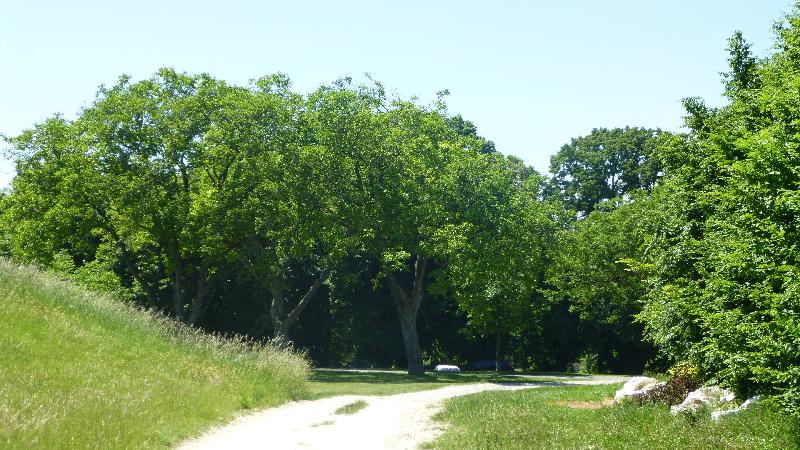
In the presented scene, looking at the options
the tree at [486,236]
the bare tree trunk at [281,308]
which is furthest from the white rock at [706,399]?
the bare tree trunk at [281,308]

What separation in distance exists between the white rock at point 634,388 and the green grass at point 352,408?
7.25 m

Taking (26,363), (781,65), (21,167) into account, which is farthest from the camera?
(21,167)

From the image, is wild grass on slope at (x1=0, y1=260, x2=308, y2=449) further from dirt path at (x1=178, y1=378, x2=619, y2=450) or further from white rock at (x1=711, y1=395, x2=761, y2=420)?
white rock at (x1=711, y1=395, x2=761, y2=420)

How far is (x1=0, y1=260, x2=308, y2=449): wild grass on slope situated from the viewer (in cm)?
1231

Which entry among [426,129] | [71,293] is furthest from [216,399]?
[426,129]

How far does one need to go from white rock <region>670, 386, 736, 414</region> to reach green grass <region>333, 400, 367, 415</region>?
801 centimetres

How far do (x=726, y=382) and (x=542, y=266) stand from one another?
86.9ft

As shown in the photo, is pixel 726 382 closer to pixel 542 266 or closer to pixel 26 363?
pixel 26 363

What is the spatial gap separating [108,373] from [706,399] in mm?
13979

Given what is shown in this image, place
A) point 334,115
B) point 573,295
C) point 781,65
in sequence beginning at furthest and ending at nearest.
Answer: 1. point 573,295
2. point 334,115
3. point 781,65

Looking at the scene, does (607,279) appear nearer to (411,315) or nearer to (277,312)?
(411,315)

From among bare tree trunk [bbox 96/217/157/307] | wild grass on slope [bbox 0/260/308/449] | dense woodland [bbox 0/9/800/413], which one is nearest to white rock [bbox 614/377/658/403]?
dense woodland [bbox 0/9/800/413]

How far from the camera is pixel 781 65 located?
19.9 m

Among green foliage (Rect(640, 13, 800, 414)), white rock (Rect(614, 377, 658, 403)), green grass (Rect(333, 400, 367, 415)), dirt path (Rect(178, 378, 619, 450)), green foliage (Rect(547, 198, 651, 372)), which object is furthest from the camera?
green foliage (Rect(547, 198, 651, 372))
